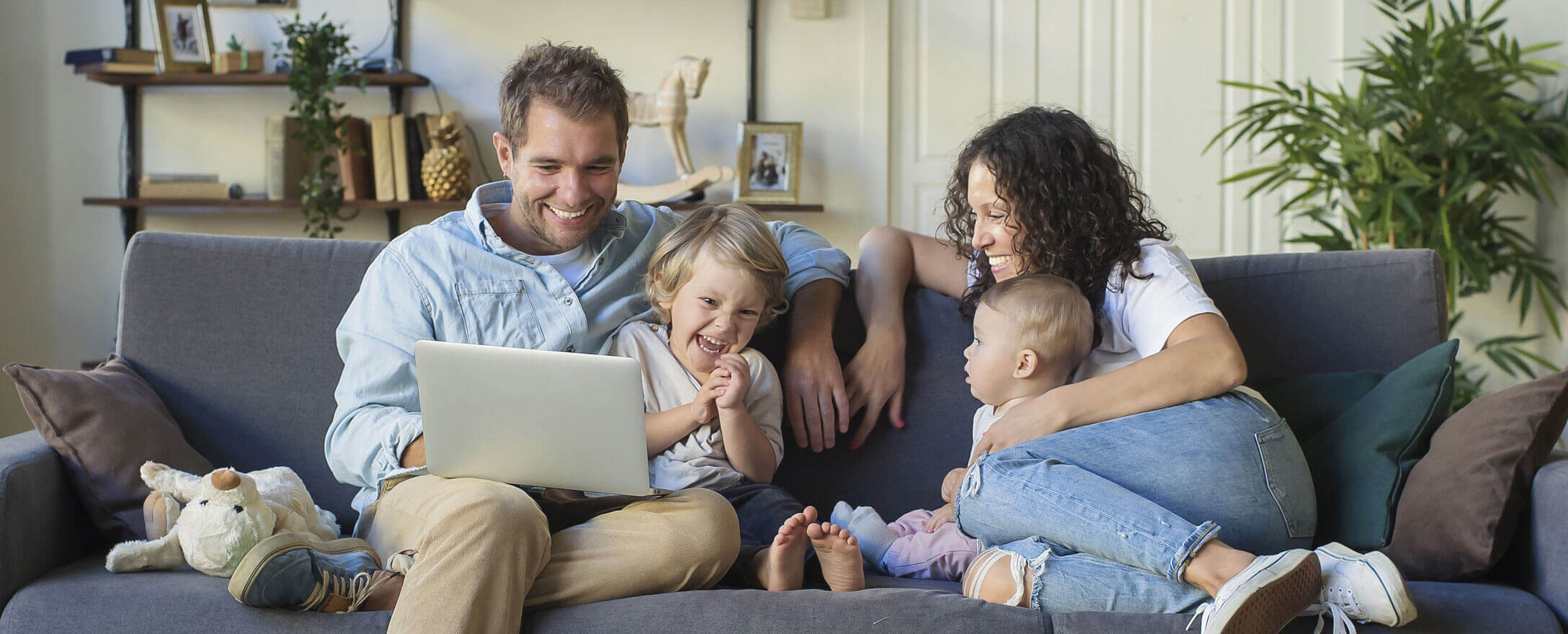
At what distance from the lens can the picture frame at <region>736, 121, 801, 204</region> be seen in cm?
337

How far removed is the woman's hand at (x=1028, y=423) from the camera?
140cm

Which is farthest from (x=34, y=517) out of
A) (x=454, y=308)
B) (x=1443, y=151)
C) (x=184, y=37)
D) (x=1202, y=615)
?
(x=1443, y=151)

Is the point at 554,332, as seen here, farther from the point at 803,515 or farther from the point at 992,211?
the point at 992,211

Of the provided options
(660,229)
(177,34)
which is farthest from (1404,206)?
(177,34)

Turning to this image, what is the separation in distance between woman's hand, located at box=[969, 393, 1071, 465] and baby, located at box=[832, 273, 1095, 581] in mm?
40

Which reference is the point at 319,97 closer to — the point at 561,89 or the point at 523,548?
the point at 561,89

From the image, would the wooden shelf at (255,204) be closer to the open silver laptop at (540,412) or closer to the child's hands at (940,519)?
the child's hands at (940,519)

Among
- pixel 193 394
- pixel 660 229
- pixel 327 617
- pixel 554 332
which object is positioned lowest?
pixel 327 617

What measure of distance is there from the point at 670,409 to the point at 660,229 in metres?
0.39

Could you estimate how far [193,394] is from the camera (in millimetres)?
1661

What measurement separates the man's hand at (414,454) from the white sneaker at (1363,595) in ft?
3.59

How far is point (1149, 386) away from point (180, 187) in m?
3.12

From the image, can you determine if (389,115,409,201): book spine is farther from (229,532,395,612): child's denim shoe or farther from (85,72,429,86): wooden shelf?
(229,532,395,612): child's denim shoe

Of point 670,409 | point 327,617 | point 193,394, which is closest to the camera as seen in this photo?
point 327,617
